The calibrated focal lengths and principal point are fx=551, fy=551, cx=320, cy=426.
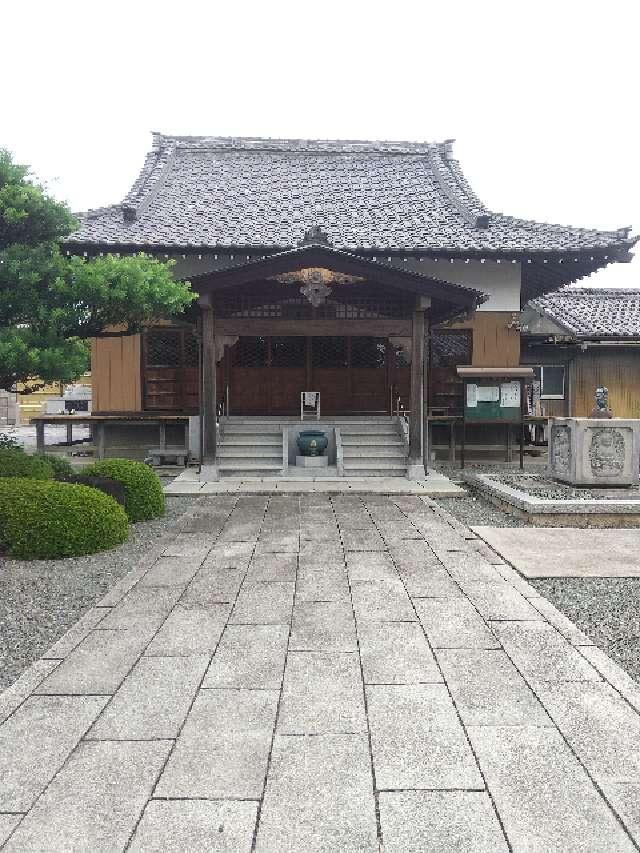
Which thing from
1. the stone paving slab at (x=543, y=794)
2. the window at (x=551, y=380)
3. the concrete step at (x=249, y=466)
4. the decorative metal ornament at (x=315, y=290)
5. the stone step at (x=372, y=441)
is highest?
the decorative metal ornament at (x=315, y=290)

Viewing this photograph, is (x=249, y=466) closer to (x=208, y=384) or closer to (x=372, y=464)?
(x=208, y=384)

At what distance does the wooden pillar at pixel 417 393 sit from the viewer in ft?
36.7

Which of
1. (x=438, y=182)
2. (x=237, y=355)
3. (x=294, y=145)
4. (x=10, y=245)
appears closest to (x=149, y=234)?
(x=237, y=355)

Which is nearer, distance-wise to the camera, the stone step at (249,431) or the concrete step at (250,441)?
the concrete step at (250,441)

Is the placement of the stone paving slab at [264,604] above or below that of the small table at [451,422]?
below

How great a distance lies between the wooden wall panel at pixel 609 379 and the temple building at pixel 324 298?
3212 mm

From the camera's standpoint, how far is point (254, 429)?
A: 1313 centimetres

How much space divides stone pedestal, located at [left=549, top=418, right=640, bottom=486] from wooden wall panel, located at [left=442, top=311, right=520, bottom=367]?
518 cm

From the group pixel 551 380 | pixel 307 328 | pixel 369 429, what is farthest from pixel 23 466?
pixel 551 380

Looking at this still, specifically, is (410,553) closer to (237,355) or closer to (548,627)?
(548,627)

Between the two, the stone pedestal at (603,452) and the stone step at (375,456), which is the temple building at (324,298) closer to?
the stone step at (375,456)

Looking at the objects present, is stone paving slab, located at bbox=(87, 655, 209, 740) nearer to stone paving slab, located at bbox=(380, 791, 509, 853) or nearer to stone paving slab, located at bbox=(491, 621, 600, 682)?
stone paving slab, located at bbox=(380, 791, 509, 853)

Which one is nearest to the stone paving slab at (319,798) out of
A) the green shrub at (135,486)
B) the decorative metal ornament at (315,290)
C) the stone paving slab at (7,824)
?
the stone paving slab at (7,824)

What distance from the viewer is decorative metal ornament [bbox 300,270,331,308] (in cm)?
1082
